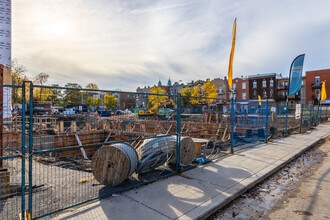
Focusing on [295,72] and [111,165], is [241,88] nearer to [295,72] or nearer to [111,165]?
[295,72]

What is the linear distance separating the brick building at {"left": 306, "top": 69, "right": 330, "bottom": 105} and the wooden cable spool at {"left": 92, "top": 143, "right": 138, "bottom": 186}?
53.7 meters

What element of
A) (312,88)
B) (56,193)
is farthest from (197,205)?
(312,88)

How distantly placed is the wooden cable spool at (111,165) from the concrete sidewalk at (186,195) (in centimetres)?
45

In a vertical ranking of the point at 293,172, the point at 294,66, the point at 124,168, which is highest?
the point at 294,66

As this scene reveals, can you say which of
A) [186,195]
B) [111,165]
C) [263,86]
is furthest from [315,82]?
[111,165]

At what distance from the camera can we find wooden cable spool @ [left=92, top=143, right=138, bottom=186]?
450cm

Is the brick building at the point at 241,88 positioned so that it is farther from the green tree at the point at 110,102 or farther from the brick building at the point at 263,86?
the green tree at the point at 110,102

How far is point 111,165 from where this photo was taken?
14.8 ft

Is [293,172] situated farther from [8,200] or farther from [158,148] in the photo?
[8,200]

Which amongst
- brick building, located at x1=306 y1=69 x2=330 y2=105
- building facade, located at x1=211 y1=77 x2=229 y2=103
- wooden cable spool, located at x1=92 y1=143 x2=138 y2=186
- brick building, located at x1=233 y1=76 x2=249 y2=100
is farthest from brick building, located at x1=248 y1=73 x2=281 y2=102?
wooden cable spool, located at x1=92 y1=143 x2=138 y2=186

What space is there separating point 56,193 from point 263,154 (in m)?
7.58

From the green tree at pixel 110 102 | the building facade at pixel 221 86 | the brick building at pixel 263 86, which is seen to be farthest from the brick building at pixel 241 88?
the green tree at pixel 110 102

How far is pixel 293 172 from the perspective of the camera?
636 centimetres

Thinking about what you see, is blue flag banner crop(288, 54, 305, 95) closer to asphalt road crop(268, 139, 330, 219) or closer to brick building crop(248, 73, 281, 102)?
asphalt road crop(268, 139, 330, 219)
